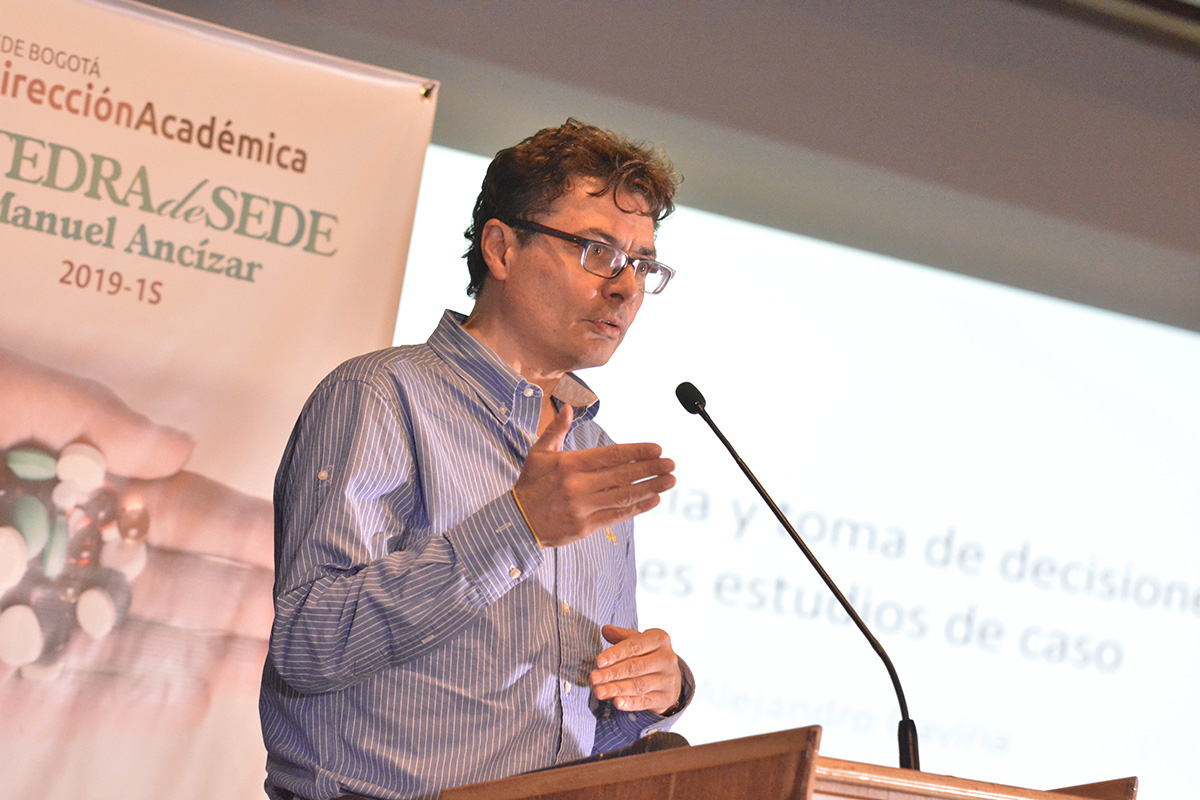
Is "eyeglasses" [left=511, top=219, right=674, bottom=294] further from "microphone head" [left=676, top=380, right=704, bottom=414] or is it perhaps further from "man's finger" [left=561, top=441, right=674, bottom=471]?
"man's finger" [left=561, top=441, right=674, bottom=471]

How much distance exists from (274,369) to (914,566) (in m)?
2.16

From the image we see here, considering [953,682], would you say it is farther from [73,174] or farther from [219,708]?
Result: [73,174]

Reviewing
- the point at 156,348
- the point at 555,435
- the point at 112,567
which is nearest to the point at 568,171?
the point at 555,435

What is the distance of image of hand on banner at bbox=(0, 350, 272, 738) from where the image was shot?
103 inches

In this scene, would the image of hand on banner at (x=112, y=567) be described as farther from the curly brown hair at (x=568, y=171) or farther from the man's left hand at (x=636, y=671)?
the man's left hand at (x=636, y=671)

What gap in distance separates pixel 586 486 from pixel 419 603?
0.26 meters

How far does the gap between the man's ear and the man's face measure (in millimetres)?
17

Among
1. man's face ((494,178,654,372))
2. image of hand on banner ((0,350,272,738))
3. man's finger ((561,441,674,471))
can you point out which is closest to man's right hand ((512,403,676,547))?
man's finger ((561,441,674,471))

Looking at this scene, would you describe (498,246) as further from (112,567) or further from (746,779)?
(112,567)

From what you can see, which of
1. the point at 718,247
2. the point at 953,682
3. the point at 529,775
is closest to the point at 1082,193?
the point at 718,247

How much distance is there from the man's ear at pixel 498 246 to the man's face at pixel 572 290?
17 mm

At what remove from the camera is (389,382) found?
1.67 m

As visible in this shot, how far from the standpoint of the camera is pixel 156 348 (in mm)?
2756

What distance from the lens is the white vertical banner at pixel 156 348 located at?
2.64 metres
